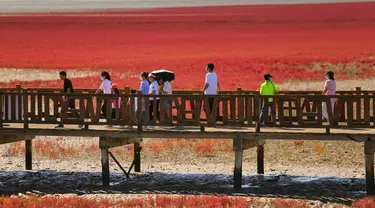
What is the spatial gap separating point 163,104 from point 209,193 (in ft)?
8.18

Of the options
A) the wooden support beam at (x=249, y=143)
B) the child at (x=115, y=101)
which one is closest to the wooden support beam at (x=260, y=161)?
the wooden support beam at (x=249, y=143)

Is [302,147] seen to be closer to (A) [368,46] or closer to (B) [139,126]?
(B) [139,126]

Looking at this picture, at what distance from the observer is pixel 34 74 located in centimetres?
6575

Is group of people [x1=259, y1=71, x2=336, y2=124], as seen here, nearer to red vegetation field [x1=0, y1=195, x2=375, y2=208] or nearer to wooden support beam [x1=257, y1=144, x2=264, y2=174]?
red vegetation field [x1=0, y1=195, x2=375, y2=208]

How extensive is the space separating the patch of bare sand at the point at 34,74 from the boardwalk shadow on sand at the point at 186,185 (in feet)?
107

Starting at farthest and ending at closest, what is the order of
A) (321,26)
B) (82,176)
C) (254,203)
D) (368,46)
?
(321,26) → (368,46) → (82,176) → (254,203)

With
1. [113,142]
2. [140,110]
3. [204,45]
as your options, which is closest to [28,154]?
[113,142]

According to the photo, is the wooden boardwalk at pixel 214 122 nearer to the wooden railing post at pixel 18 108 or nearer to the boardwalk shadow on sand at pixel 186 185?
the wooden railing post at pixel 18 108

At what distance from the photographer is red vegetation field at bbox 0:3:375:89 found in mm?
62500

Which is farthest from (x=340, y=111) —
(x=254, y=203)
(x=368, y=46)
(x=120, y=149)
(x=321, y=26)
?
(x=321, y=26)

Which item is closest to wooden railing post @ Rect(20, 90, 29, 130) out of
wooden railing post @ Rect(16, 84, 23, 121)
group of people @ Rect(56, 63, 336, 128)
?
wooden railing post @ Rect(16, 84, 23, 121)

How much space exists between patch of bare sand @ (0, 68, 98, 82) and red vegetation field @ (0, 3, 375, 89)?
1025 mm

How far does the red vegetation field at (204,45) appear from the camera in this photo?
2461 inches

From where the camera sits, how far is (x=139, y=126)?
26234 mm
